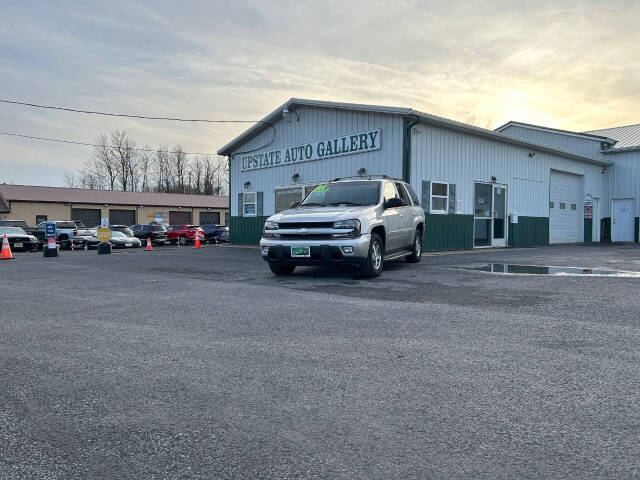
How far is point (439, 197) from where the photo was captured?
17.6 meters

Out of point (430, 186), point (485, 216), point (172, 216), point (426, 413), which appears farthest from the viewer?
point (172, 216)

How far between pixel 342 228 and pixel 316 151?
11328mm

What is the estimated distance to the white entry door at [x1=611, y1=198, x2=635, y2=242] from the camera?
26.6 meters

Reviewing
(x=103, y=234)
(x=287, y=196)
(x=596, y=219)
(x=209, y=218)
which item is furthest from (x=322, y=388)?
(x=209, y=218)

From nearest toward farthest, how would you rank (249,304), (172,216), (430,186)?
(249,304)
(430,186)
(172,216)

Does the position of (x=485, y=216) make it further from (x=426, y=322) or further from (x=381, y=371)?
(x=381, y=371)

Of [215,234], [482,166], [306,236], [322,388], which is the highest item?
[482,166]

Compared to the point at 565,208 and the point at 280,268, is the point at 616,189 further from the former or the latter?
the point at 280,268

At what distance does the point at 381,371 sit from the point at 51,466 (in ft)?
7.40

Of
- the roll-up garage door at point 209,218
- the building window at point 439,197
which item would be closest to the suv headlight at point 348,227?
the building window at point 439,197

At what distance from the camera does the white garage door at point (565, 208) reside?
23.8 m

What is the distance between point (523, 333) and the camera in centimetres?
509

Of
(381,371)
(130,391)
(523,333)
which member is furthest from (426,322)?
(130,391)

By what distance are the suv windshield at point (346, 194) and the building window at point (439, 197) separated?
7.17m
